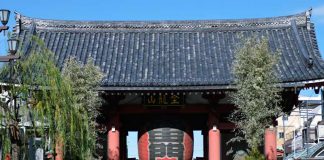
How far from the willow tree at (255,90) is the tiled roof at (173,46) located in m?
2.63

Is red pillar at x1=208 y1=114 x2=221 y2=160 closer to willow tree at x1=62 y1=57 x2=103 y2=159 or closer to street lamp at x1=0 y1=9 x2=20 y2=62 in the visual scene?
willow tree at x1=62 y1=57 x2=103 y2=159

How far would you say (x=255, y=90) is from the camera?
19.0 meters

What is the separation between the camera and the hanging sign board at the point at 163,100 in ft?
78.4

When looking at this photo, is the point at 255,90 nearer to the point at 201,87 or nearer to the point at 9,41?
the point at 201,87

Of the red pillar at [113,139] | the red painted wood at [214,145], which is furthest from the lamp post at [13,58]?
the red painted wood at [214,145]

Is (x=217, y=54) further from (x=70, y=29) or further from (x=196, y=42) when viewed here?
(x=70, y=29)

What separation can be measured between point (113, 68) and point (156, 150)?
384 centimetres

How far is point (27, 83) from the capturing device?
15.9 meters

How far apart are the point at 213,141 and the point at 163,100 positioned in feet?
8.41

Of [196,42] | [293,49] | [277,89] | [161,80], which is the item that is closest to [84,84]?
[161,80]

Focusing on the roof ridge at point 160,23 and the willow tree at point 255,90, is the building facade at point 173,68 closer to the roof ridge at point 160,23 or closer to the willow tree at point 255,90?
the roof ridge at point 160,23

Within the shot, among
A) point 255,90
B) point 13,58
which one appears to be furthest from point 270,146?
point 13,58

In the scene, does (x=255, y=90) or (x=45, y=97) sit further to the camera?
(x=255, y=90)

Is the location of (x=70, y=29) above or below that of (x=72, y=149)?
above
